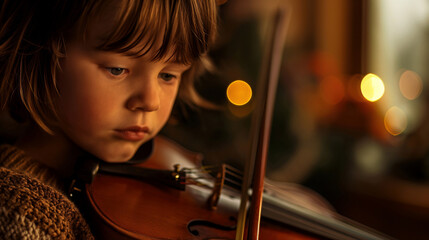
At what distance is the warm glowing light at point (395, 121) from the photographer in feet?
5.81

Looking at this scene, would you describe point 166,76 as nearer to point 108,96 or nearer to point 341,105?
point 108,96

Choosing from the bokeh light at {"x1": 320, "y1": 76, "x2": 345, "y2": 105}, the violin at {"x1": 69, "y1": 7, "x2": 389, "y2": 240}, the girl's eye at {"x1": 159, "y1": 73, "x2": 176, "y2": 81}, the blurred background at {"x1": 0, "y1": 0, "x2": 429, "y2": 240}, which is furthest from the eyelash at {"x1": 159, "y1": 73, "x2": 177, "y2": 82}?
the bokeh light at {"x1": 320, "y1": 76, "x2": 345, "y2": 105}

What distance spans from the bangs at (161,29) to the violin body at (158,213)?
6.0 inches

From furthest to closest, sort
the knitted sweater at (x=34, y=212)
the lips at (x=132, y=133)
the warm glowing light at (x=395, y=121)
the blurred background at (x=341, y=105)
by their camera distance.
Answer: the warm glowing light at (x=395, y=121), the blurred background at (x=341, y=105), the lips at (x=132, y=133), the knitted sweater at (x=34, y=212)

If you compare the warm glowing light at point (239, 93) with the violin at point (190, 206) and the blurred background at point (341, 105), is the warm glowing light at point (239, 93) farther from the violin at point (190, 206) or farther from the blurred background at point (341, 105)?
the violin at point (190, 206)

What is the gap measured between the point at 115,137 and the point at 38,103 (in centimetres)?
9

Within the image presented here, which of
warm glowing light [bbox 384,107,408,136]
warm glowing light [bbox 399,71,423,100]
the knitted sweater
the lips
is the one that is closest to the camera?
the knitted sweater

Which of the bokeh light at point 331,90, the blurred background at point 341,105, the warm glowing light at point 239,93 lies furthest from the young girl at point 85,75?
the bokeh light at point 331,90

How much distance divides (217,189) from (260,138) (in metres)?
0.09

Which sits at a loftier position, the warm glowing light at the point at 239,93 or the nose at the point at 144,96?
the warm glowing light at the point at 239,93

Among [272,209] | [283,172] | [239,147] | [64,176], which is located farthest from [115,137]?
[283,172]

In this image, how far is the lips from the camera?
0.45 meters

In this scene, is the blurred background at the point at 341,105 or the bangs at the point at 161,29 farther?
the blurred background at the point at 341,105

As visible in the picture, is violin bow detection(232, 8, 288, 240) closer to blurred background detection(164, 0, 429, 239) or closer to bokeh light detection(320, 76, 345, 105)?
blurred background detection(164, 0, 429, 239)
